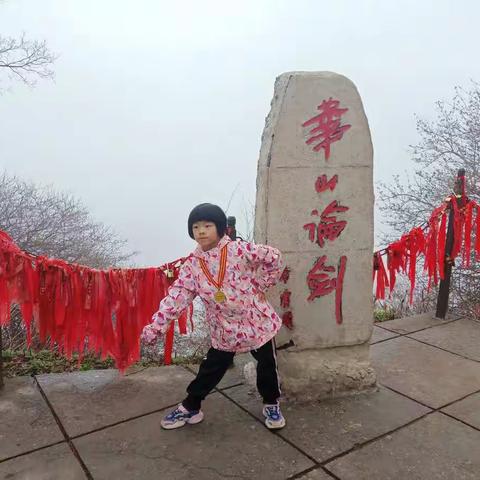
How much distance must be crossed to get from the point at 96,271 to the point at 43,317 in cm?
48

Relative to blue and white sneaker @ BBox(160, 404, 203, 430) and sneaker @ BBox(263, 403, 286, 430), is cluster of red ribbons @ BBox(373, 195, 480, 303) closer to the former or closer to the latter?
sneaker @ BBox(263, 403, 286, 430)

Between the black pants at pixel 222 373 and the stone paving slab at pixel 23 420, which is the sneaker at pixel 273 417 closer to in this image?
the black pants at pixel 222 373

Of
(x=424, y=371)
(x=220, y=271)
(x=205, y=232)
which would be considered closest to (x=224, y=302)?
(x=220, y=271)

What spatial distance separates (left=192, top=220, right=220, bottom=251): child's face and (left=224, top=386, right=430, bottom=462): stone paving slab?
3.80ft

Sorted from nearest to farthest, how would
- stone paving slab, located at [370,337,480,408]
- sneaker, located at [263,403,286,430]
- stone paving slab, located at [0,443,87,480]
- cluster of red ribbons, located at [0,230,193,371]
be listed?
stone paving slab, located at [0,443,87,480] < sneaker, located at [263,403,286,430] < cluster of red ribbons, located at [0,230,193,371] < stone paving slab, located at [370,337,480,408]

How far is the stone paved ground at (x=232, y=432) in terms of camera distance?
8.07ft

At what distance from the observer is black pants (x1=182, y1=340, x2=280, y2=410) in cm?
284

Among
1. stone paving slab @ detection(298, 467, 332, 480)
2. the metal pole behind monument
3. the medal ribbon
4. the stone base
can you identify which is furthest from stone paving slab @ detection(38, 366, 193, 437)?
the metal pole behind monument

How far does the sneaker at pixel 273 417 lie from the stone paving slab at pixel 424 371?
1.00 metres

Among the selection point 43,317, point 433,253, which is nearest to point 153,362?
point 43,317

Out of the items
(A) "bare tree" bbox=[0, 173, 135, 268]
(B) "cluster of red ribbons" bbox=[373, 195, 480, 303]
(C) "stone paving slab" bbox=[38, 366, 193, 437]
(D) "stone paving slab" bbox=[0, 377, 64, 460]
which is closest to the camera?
(D) "stone paving slab" bbox=[0, 377, 64, 460]

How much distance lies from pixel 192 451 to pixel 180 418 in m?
0.29

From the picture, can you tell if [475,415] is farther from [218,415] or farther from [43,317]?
[43,317]

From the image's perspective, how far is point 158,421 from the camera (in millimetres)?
2928
